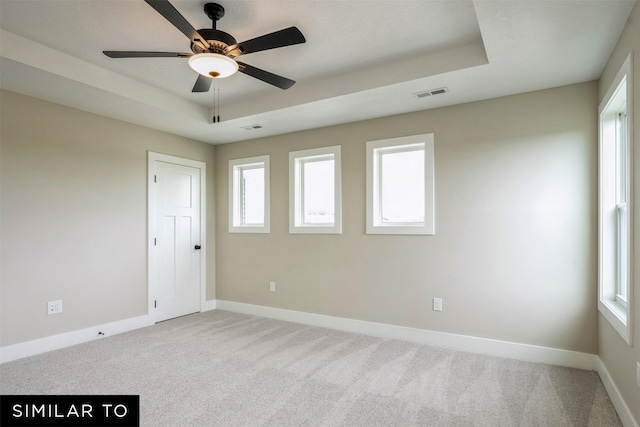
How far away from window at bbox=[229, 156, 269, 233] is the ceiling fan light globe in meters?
2.53

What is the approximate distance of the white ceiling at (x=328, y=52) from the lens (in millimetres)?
2252

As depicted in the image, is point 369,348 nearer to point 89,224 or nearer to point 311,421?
point 311,421

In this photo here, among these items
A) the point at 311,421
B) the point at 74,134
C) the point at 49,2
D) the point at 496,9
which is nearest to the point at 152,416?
the point at 311,421

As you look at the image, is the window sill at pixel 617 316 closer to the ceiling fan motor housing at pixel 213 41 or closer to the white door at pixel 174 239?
the ceiling fan motor housing at pixel 213 41

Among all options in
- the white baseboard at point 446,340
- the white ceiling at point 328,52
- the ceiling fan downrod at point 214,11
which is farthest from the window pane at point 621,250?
the ceiling fan downrod at point 214,11

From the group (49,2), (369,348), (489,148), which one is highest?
(49,2)

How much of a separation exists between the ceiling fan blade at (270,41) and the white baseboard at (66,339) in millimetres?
3260

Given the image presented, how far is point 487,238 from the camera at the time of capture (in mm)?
3359

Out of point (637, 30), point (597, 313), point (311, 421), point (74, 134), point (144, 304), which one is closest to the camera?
point (637, 30)

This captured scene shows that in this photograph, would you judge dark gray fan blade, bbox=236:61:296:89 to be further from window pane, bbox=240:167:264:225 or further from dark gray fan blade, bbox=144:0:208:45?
window pane, bbox=240:167:264:225

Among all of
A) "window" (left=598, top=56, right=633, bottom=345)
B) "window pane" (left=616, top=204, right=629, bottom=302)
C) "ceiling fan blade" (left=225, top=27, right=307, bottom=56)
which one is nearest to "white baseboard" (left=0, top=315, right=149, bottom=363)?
"ceiling fan blade" (left=225, top=27, right=307, bottom=56)

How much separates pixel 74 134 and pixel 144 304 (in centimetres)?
209

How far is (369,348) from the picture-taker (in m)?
3.49

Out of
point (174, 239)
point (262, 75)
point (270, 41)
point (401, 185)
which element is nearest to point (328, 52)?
point (262, 75)
